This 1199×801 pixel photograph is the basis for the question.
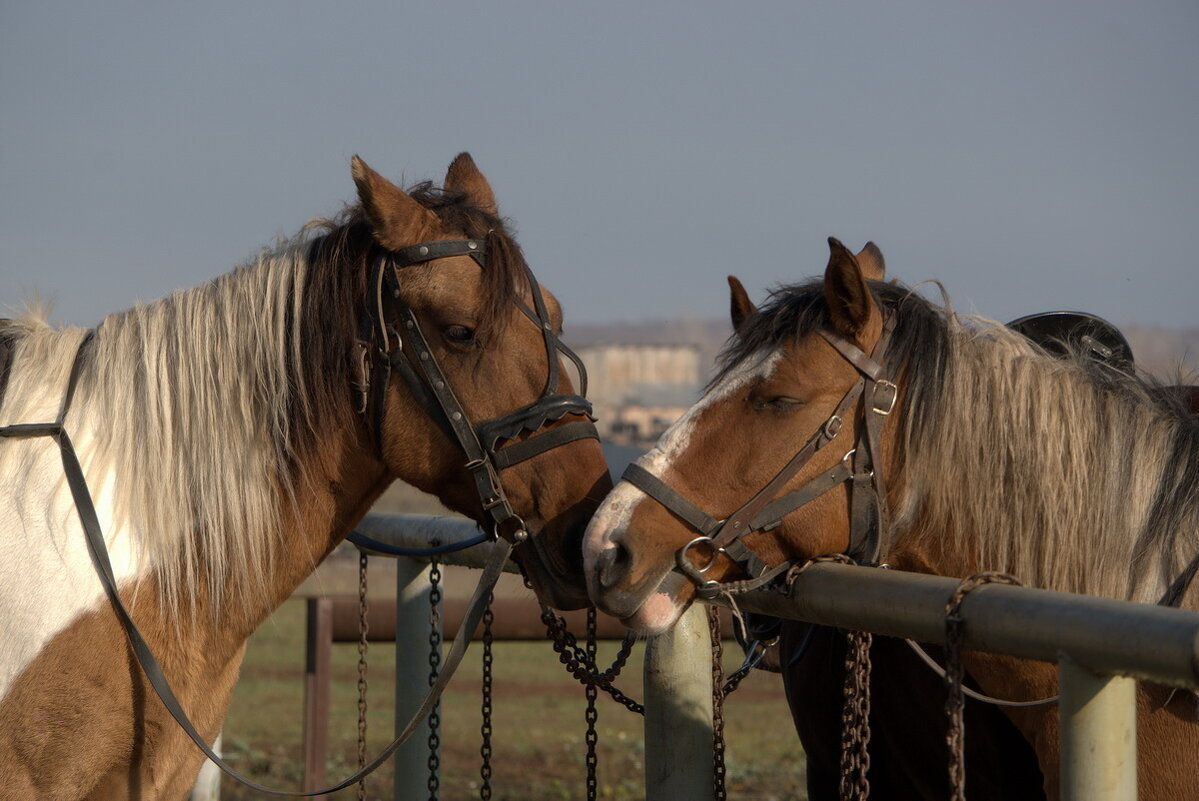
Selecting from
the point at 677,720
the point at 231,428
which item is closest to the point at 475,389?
the point at 231,428

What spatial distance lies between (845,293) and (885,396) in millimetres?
268

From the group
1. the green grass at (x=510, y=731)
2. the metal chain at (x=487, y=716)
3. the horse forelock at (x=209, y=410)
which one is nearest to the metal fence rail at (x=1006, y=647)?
the metal chain at (x=487, y=716)

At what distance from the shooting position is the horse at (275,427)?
96.0 inches

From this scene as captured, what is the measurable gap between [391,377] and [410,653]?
1.34 meters

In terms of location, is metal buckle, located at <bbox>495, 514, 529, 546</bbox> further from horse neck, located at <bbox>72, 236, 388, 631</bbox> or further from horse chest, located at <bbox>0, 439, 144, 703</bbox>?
horse chest, located at <bbox>0, 439, 144, 703</bbox>

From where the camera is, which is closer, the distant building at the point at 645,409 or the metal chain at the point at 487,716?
the metal chain at the point at 487,716

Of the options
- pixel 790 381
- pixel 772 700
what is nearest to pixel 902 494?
pixel 790 381

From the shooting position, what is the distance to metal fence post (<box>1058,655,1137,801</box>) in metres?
1.46

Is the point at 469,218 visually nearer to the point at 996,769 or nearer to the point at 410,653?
the point at 410,653

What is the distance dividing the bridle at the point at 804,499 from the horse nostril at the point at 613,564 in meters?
0.11

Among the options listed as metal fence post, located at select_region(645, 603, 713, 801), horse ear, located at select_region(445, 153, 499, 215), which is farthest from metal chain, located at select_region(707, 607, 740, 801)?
horse ear, located at select_region(445, 153, 499, 215)

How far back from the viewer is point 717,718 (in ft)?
7.81

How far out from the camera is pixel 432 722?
3.22 metres

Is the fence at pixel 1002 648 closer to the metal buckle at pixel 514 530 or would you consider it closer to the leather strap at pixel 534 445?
the metal buckle at pixel 514 530
